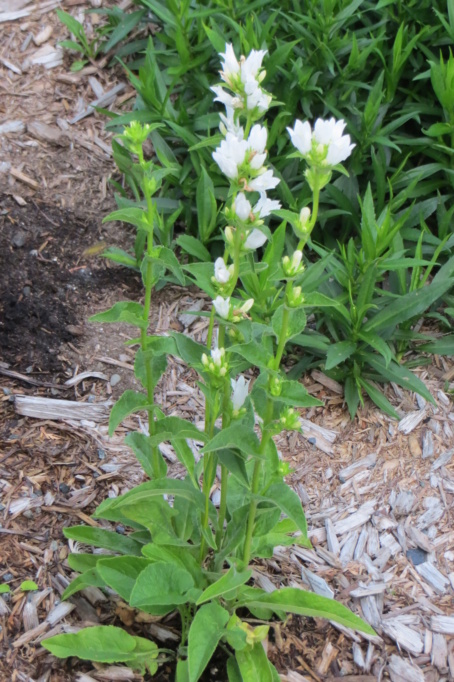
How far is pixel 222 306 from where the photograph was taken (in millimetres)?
1796

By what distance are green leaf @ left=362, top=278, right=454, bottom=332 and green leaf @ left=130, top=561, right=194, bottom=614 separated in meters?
1.49

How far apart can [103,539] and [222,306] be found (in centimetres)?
109

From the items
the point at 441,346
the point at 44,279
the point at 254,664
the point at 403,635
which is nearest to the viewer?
the point at 254,664

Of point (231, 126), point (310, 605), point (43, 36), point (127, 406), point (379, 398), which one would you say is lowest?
point (379, 398)

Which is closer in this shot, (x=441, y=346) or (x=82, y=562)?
(x=82, y=562)

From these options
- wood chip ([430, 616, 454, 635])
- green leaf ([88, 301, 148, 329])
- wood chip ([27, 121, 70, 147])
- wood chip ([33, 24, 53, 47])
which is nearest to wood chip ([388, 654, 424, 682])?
wood chip ([430, 616, 454, 635])

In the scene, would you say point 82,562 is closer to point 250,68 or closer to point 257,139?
point 257,139

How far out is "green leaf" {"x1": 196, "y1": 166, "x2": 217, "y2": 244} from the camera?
11.5 feet

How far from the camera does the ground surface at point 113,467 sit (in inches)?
99.8

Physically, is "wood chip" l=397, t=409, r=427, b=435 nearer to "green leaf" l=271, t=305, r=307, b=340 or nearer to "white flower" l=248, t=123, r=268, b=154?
"green leaf" l=271, t=305, r=307, b=340

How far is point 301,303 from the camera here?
1802 millimetres

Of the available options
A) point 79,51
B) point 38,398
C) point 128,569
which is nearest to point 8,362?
point 38,398

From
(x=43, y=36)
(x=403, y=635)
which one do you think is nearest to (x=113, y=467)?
(x=403, y=635)

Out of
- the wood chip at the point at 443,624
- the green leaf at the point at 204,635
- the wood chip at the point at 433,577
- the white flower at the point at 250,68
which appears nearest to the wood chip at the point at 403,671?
the wood chip at the point at 443,624
